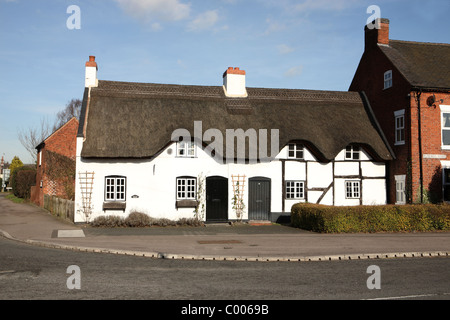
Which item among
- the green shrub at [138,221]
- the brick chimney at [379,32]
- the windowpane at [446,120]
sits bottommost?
the green shrub at [138,221]

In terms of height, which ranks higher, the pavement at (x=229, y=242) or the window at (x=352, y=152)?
the window at (x=352, y=152)

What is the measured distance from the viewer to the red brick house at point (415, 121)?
2302cm

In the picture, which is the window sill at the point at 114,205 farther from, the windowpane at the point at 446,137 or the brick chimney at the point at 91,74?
the windowpane at the point at 446,137

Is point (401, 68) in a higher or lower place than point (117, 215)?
higher

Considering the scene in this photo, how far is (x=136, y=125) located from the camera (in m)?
22.3

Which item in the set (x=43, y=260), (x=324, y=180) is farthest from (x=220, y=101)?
(x=43, y=260)

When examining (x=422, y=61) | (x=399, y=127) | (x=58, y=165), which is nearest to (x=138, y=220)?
(x=58, y=165)

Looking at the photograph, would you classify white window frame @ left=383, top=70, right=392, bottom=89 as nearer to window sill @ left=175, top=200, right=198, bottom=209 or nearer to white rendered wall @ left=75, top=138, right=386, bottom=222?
white rendered wall @ left=75, top=138, right=386, bottom=222

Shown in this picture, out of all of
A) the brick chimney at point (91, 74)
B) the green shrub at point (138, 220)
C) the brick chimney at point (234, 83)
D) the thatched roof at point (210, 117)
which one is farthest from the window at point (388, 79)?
the brick chimney at point (91, 74)

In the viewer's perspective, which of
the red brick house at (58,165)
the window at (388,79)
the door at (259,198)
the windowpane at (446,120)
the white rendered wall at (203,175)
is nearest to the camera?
the white rendered wall at (203,175)

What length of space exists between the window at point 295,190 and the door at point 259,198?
1.19 meters

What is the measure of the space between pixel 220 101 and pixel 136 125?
5221 millimetres

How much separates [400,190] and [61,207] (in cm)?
1821
